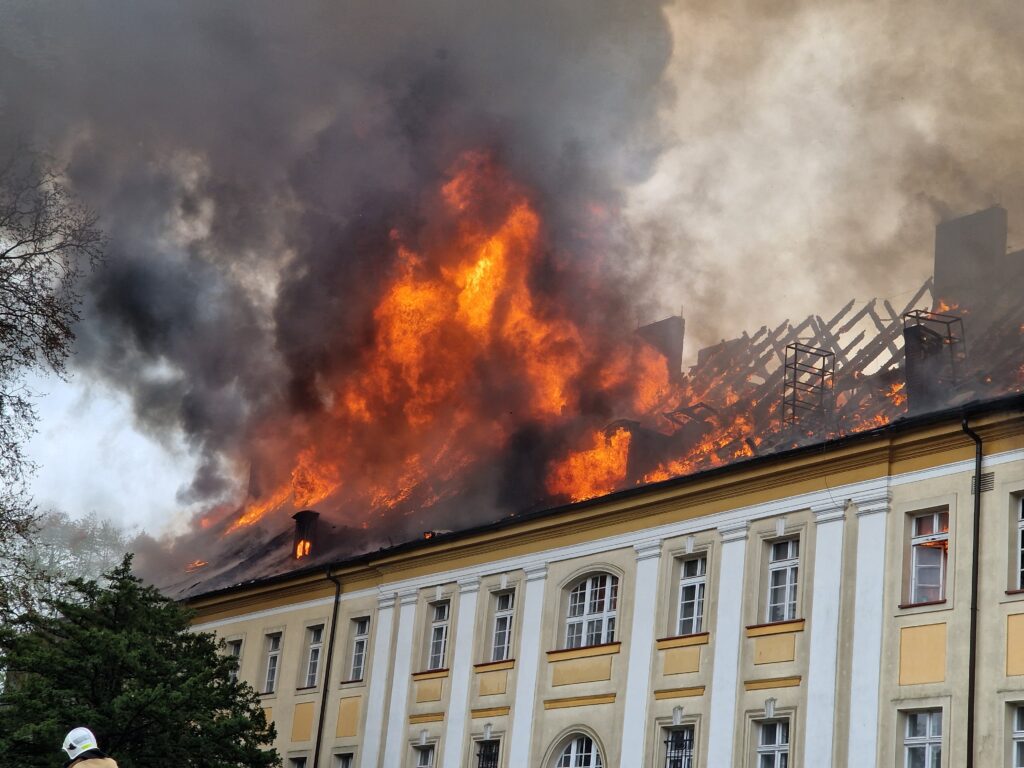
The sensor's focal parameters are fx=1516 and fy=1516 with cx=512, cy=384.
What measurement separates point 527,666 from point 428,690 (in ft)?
12.8

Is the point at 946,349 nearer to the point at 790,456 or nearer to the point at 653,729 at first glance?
the point at 790,456

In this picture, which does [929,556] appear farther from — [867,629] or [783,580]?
[783,580]

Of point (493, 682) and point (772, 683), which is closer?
point (772, 683)

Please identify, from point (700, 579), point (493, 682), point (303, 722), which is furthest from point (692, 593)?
point (303, 722)

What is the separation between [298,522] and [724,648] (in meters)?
24.7

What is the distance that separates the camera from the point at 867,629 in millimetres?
25047

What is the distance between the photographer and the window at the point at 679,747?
27.7 m

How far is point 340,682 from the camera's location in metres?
38.4

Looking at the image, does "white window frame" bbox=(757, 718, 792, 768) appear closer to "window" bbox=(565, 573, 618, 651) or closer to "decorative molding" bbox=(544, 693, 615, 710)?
"decorative molding" bbox=(544, 693, 615, 710)

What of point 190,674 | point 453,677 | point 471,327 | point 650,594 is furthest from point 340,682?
point 471,327

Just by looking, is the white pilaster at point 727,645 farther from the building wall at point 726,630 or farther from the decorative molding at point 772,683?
the decorative molding at point 772,683

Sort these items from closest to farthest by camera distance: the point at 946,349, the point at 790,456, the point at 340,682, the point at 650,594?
the point at 790,456 → the point at 650,594 → the point at 946,349 → the point at 340,682

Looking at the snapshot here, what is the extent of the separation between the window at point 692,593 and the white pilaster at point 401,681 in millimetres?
8952

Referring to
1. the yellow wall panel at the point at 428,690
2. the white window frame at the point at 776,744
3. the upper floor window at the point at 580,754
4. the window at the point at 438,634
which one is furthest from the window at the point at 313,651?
the white window frame at the point at 776,744
